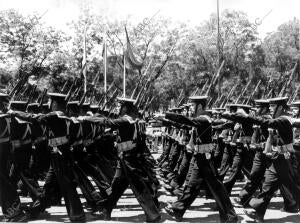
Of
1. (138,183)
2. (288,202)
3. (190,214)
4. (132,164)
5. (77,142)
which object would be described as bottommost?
(190,214)

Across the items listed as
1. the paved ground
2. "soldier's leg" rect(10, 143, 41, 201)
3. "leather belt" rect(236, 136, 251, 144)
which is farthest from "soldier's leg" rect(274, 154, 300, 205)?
"soldier's leg" rect(10, 143, 41, 201)

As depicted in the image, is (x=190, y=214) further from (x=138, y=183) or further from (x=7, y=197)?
(x=7, y=197)

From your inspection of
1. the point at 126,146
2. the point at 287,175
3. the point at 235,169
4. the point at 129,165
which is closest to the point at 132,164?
the point at 129,165

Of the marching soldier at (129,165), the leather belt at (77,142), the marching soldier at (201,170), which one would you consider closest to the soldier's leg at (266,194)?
the marching soldier at (201,170)

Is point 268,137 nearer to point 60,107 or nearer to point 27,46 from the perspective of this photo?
point 60,107

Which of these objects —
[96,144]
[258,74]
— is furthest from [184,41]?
[96,144]

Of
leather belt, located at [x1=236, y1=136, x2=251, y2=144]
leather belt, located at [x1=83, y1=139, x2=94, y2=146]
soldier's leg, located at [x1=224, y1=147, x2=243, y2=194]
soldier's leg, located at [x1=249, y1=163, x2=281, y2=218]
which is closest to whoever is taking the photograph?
soldier's leg, located at [x1=249, y1=163, x2=281, y2=218]

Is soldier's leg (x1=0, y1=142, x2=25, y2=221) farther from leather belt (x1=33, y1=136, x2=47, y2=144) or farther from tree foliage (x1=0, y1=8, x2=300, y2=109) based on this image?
tree foliage (x1=0, y1=8, x2=300, y2=109)

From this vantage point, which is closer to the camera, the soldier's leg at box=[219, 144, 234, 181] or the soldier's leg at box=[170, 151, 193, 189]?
the soldier's leg at box=[170, 151, 193, 189]

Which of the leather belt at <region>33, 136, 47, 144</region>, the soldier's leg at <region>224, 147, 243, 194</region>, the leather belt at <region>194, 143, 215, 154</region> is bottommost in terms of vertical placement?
the soldier's leg at <region>224, 147, 243, 194</region>

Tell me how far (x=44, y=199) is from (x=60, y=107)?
5.13 ft

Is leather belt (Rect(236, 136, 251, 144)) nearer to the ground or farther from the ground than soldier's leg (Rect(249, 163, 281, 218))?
farther from the ground

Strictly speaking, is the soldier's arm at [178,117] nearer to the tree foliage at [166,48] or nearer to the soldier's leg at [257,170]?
the soldier's leg at [257,170]

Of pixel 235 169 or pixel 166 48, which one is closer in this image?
pixel 235 169
